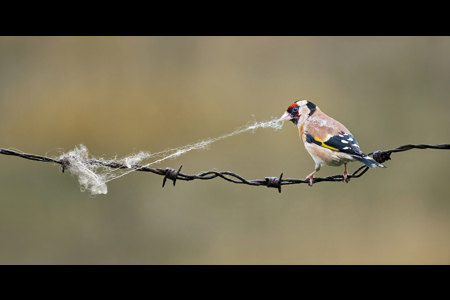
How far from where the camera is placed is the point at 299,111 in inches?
169

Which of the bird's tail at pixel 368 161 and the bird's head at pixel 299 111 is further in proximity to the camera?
the bird's head at pixel 299 111

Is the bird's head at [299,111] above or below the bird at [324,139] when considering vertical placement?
above

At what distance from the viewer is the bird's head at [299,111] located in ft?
14.1

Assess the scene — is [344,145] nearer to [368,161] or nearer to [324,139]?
[324,139]

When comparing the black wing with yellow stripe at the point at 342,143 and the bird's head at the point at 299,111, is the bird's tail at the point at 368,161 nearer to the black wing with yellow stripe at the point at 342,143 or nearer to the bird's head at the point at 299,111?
the black wing with yellow stripe at the point at 342,143

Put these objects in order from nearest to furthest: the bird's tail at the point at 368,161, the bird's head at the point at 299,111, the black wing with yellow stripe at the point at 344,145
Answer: the bird's tail at the point at 368,161
the black wing with yellow stripe at the point at 344,145
the bird's head at the point at 299,111

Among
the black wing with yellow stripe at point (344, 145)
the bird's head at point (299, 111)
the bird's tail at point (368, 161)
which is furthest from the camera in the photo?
the bird's head at point (299, 111)

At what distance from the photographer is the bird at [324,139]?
361cm

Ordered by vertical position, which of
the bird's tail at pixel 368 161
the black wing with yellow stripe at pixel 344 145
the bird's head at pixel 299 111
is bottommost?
the bird's tail at pixel 368 161

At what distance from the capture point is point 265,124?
12.2ft

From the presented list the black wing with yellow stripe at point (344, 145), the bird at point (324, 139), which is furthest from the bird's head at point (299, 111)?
the black wing with yellow stripe at point (344, 145)

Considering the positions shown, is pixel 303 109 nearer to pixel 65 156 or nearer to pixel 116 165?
pixel 116 165

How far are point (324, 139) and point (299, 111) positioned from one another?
547mm

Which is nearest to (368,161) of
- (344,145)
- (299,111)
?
(344,145)
